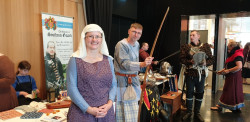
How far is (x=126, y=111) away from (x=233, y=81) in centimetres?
278

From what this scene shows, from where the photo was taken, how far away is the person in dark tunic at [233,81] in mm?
3760

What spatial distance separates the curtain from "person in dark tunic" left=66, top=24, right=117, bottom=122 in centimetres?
280

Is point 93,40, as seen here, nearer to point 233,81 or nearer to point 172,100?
point 172,100

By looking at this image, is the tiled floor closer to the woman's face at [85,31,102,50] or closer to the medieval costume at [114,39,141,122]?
the medieval costume at [114,39,141,122]

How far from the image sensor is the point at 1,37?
2.77 m

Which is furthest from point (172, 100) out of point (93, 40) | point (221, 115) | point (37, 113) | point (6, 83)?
point (6, 83)

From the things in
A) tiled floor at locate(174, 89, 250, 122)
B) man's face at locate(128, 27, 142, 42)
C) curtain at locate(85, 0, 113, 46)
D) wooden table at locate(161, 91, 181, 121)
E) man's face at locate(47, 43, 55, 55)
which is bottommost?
tiled floor at locate(174, 89, 250, 122)

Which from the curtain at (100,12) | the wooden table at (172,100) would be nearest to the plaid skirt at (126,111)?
the wooden table at (172,100)

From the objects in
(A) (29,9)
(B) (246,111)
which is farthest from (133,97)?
(B) (246,111)

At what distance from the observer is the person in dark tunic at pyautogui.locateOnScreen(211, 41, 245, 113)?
3.76 m

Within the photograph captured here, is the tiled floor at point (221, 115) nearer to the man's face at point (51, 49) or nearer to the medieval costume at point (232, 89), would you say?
the medieval costume at point (232, 89)

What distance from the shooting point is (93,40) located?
57.5 inches

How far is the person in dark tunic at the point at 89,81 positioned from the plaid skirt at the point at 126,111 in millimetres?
574

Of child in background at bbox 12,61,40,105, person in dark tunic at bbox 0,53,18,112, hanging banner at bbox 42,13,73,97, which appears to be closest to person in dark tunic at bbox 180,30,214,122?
hanging banner at bbox 42,13,73,97
